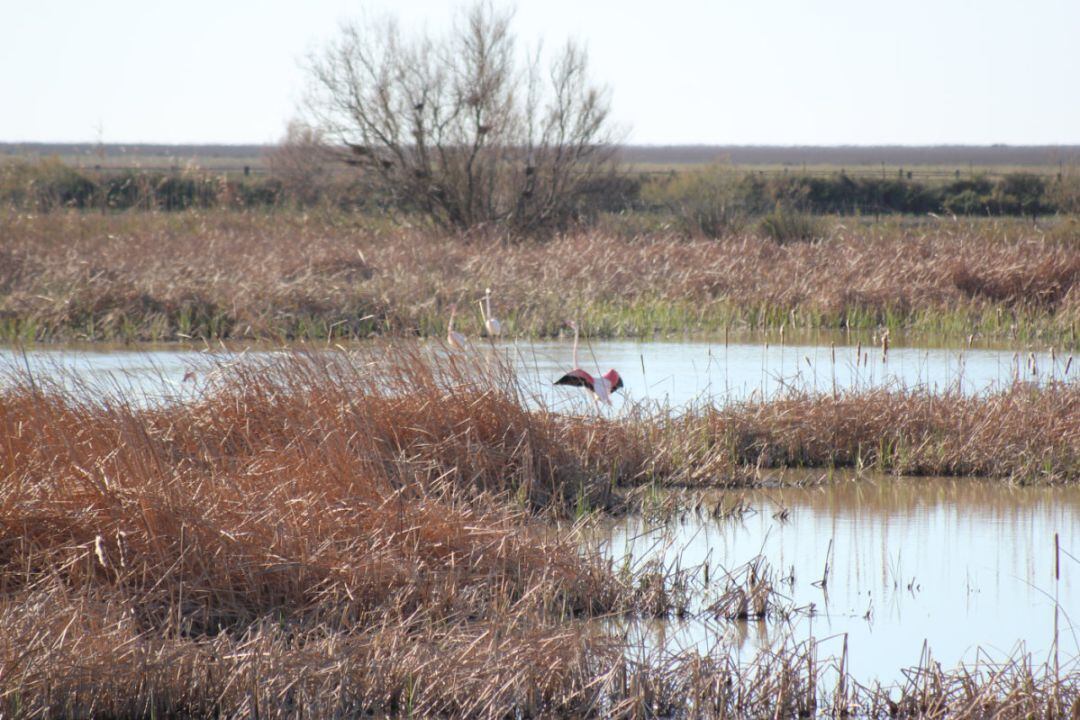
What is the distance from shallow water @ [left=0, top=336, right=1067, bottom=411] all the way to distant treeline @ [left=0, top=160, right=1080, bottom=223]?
24.2 feet

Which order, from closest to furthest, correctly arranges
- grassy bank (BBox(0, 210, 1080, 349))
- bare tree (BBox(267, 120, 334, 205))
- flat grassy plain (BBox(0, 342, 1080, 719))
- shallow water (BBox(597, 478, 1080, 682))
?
flat grassy plain (BBox(0, 342, 1080, 719))
shallow water (BBox(597, 478, 1080, 682))
grassy bank (BBox(0, 210, 1080, 349))
bare tree (BBox(267, 120, 334, 205))

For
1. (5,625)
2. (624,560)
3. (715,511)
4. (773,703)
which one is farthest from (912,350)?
(5,625)

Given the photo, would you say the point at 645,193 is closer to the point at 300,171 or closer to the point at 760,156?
the point at 300,171

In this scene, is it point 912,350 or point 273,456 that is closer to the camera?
point 273,456

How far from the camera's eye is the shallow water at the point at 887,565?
15.1 ft

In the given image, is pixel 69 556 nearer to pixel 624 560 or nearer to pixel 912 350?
pixel 624 560

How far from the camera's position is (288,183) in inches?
1478

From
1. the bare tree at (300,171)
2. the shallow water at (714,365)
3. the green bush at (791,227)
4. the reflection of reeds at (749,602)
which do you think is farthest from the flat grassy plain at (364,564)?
the bare tree at (300,171)

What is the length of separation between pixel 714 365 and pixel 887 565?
5.92m

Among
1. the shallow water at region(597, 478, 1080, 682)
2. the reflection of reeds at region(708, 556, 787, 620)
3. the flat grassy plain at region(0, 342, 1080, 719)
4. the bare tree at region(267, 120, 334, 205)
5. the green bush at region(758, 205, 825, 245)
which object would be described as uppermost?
the bare tree at region(267, 120, 334, 205)

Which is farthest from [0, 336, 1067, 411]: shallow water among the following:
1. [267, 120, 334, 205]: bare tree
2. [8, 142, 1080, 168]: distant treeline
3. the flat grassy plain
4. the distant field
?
[8, 142, 1080, 168]: distant treeline

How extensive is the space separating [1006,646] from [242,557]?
2834 millimetres

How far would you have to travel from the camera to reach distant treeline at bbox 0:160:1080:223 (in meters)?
22.9

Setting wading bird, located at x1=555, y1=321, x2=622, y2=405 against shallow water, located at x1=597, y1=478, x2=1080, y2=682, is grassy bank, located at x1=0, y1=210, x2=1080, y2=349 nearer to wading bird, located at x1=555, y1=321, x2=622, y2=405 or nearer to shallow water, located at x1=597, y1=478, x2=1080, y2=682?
wading bird, located at x1=555, y1=321, x2=622, y2=405
